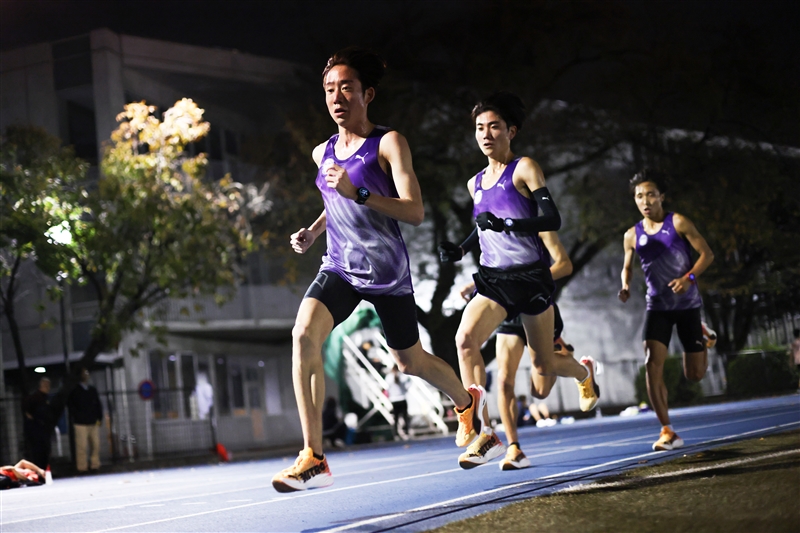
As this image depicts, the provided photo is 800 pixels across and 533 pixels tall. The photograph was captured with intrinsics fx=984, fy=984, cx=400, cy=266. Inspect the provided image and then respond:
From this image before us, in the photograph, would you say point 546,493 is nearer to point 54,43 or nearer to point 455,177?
point 455,177

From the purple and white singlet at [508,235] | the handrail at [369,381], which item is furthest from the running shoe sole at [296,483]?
the handrail at [369,381]

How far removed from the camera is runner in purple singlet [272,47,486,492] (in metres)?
5.21

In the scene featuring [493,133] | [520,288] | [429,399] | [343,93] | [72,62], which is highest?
[72,62]

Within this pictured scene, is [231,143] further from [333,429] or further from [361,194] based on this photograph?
[361,194]

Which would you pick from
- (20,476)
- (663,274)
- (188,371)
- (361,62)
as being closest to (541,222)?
(361,62)

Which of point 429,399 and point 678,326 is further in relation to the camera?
point 429,399

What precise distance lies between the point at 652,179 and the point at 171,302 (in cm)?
2528

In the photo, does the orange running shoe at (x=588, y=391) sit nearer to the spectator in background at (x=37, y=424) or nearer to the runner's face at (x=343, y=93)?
the runner's face at (x=343, y=93)

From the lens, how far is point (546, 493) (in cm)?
565

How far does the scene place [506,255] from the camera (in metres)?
7.09

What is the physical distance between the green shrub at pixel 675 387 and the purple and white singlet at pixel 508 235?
2495 cm

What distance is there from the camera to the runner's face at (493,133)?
7.15 meters

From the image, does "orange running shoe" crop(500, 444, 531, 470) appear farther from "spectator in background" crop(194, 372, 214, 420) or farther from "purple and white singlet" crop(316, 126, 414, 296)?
"spectator in background" crop(194, 372, 214, 420)

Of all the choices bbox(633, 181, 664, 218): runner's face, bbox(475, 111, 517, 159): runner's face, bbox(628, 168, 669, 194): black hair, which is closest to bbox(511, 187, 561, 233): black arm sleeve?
bbox(475, 111, 517, 159): runner's face
